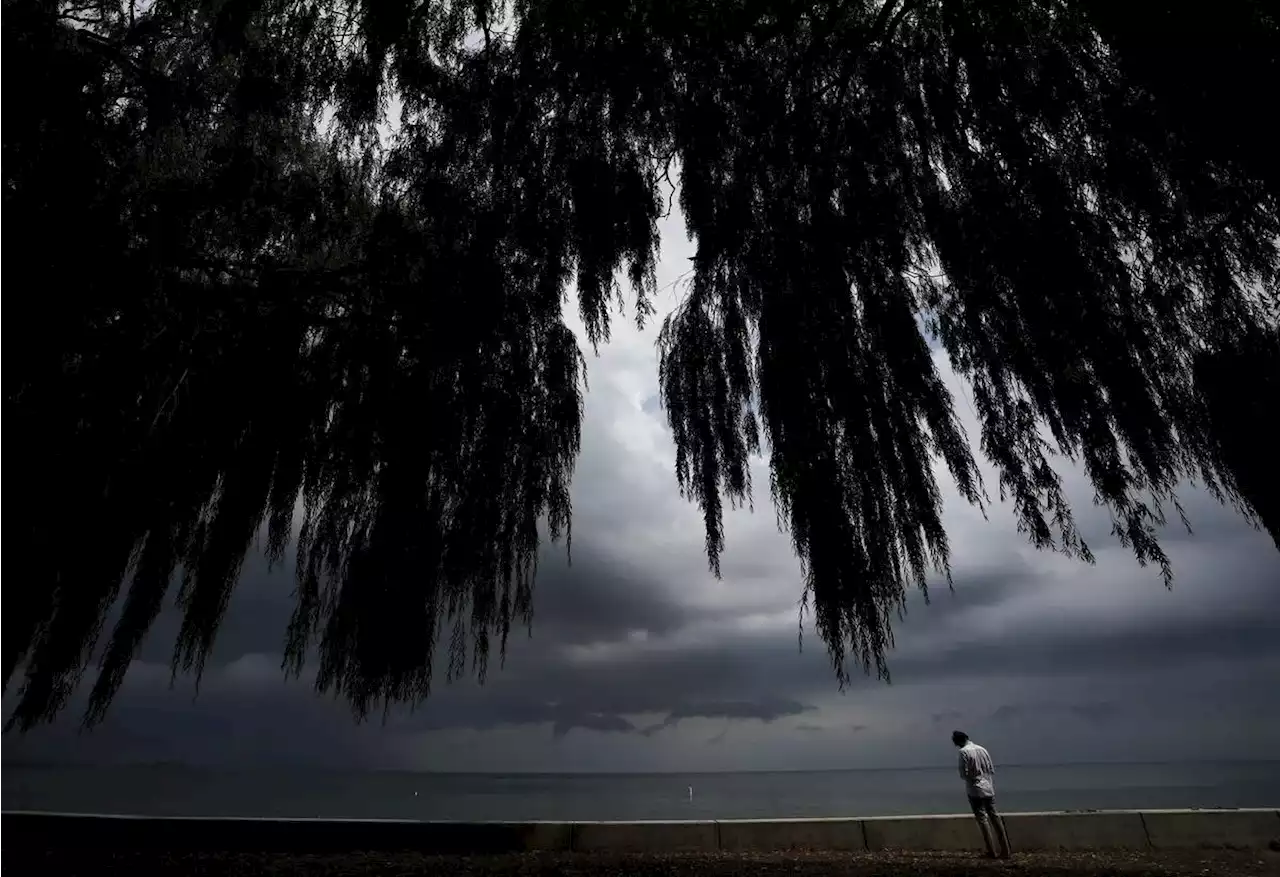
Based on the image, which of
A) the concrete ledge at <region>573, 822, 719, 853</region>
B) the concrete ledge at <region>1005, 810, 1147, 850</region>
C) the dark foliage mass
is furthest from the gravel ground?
the dark foliage mass

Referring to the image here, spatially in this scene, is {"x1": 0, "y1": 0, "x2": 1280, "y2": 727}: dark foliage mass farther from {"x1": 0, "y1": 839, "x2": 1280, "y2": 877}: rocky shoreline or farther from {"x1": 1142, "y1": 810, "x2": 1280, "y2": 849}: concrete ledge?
{"x1": 1142, "y1": 810, "x2": 1280, "y2": 849}: concrete ledge

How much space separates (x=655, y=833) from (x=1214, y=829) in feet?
12.7

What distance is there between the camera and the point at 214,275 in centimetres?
298

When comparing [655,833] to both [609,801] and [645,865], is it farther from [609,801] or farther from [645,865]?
[609,801]

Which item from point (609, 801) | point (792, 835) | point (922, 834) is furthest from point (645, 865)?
point (609, 801)

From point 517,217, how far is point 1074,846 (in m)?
5.40

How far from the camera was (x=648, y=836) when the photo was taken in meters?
4.66

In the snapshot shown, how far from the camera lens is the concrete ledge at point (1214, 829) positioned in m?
4.55

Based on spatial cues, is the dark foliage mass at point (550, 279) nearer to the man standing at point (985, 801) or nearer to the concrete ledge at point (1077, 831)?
the man standing at point (985, 801)

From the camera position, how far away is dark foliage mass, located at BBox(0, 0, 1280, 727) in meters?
2.37

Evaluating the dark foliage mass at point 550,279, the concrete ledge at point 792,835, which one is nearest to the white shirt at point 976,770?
the concrete ledge at point 792,835

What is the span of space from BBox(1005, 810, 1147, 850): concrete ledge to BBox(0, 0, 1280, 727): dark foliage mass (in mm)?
3414

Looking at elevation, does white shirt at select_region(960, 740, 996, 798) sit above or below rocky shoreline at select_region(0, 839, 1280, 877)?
above

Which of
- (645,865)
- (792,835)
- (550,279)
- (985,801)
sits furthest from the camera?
(792,835)
